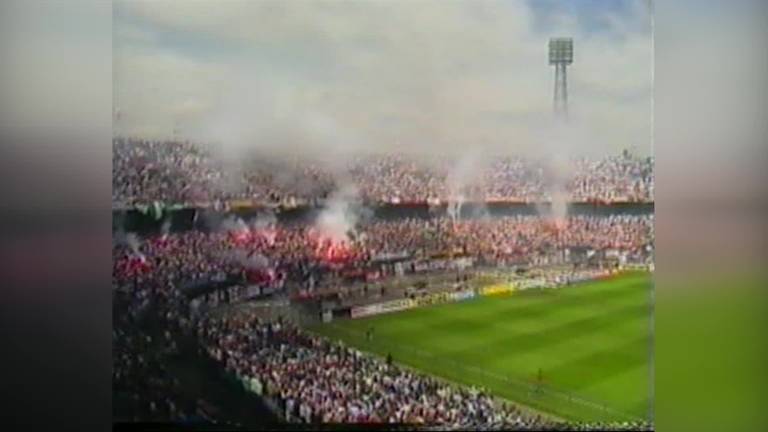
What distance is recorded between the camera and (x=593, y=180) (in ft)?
15.2

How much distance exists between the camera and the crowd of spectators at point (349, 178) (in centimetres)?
446

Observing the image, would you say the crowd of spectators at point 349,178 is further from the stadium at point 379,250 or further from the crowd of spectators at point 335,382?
the crowd of spectators at point 335,382

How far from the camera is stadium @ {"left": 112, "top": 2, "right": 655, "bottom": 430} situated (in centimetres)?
445

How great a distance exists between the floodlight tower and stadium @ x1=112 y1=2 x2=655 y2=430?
0.01 meters

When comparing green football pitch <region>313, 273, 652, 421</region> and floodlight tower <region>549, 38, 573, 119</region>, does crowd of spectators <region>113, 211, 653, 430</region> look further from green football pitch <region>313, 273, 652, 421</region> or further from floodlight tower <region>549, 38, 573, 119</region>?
floodlight tower <region>549, 38, 573, 119</region>

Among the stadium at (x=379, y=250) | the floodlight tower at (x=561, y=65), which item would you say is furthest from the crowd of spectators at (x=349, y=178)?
the floodlight tower at (x=561, y=65)

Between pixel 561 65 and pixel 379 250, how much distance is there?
131 cm

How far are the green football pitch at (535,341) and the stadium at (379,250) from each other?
0.4 inches

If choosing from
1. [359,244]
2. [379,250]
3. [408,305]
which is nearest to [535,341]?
[408,305]

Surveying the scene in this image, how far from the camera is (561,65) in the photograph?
14.8 feet

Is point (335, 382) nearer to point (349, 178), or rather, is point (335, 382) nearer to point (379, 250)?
point (379, 250)
